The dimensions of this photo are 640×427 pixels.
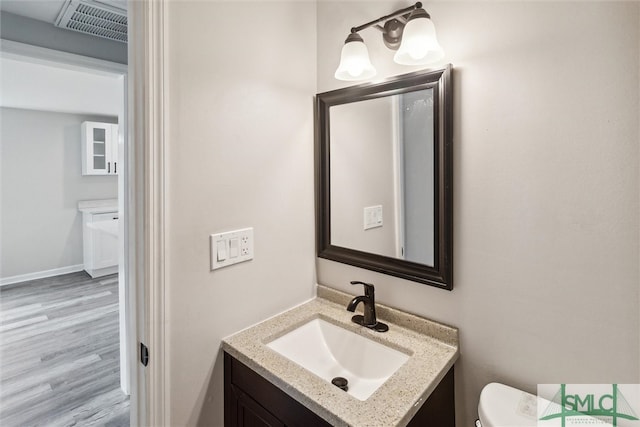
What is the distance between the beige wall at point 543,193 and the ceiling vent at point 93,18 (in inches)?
65.1

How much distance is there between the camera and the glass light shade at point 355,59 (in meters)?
1.15

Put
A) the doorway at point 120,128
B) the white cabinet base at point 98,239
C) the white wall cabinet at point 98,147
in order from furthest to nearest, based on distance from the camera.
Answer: the white wall cabinet at point 98,147 → the white cabinet base at point 98,239 → the doorway at point 120,128

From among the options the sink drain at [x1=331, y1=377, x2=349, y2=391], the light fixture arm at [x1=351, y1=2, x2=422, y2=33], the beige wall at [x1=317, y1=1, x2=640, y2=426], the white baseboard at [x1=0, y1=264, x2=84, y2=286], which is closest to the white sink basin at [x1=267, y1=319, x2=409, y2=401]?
the sink drain at [x1=331, y1=377, x2=349, y2=391]

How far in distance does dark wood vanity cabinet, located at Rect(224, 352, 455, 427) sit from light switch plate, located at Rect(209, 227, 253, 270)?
34 cm

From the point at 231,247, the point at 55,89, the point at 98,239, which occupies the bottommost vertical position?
the point at 98,239

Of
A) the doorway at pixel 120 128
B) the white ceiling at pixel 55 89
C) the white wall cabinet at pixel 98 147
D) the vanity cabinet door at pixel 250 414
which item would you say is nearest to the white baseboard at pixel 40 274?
the white wall cabinet at pixel 98 147

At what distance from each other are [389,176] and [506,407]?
847mm

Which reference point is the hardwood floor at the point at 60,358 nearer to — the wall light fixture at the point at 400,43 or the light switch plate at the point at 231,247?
the light switch plate at the point at 231,247

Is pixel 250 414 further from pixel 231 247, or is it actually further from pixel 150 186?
pixel 150 186

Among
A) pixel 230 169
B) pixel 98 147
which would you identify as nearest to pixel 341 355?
pixel 230 169

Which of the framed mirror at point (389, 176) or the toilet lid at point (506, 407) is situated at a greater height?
the framed mirror at point (389, 176)

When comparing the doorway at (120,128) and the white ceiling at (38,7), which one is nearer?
the white ceiling at (38,7)

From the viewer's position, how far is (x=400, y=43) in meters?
1.13

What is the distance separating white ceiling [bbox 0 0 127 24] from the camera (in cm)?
158
